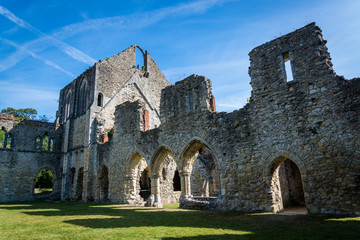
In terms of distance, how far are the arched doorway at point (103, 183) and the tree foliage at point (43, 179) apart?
634 inches

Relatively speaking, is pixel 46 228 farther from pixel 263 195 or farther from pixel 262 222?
pixel 263 195

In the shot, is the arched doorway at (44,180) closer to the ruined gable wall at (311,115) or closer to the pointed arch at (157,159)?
the pointed arch at (157,159)

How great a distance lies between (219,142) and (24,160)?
19575mm

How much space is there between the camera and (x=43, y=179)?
30.7m

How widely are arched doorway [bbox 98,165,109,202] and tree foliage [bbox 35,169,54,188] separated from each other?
16112mm

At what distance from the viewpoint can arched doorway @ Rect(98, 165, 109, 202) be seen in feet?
59.5

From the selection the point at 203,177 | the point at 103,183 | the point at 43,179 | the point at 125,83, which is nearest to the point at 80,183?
the point at 103,183

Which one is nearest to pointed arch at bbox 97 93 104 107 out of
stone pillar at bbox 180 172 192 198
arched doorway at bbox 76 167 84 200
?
arched doorway at bbox 76 167 84 200

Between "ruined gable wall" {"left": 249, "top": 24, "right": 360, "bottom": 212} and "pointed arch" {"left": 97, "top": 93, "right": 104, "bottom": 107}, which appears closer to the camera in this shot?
"ruined gable wall" {"left": 249, "top": 24, "right": 360, "bottom": 212}

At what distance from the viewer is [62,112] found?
2695 centimetres

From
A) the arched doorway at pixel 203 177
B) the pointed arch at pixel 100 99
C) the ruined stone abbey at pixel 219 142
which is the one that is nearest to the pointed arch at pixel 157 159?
the ruined stone abbey at pixel 219 142

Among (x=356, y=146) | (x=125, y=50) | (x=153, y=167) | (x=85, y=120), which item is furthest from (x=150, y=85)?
(x=356, y=146)

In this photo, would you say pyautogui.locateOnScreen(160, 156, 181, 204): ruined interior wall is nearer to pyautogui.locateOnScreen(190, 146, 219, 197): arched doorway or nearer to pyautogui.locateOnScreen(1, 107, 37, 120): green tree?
pyautogui.locateOnScreen(190, 146, 219, 197): arched doorway

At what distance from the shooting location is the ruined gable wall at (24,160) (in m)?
21.3
